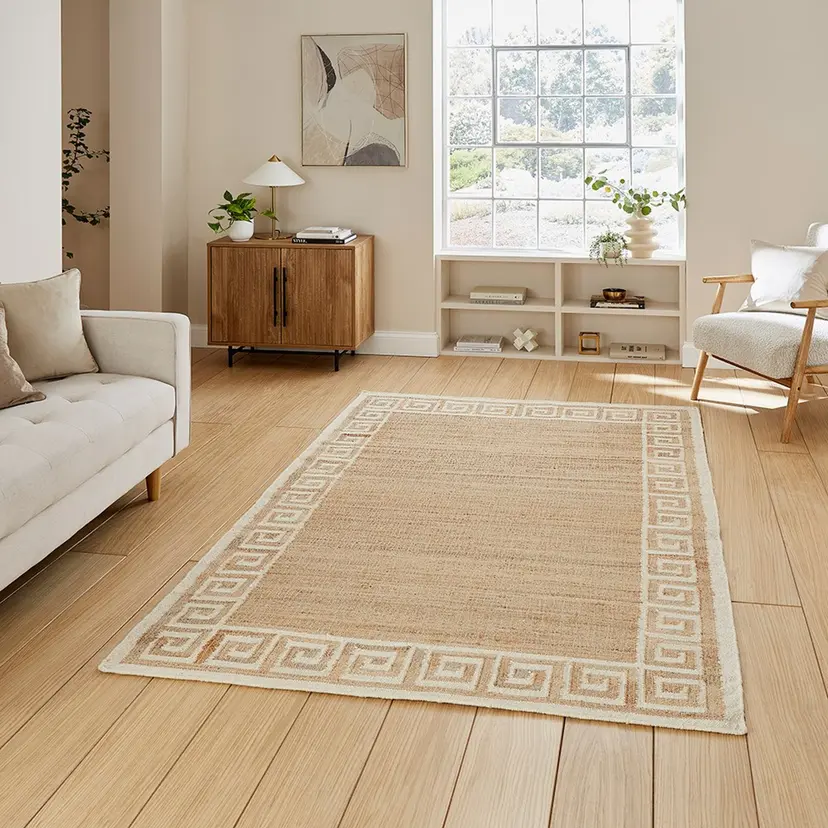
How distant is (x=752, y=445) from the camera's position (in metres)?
4.78

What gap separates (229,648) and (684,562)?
145 centimetres

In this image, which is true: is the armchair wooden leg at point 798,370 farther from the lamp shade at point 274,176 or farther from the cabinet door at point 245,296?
the lamp shade at point 274,176

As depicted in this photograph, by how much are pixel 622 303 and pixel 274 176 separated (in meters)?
2.15

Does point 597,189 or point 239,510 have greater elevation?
point 597,189

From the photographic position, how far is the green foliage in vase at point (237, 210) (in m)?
6.41

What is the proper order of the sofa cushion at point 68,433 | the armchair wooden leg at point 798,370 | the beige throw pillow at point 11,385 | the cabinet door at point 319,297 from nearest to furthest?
the sofa cushion at point 68,433, the beige throw pillow at point 11,385, the armchair wooden leg at point 798,370, the cabinet door at point 319,297

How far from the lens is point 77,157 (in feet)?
22.4

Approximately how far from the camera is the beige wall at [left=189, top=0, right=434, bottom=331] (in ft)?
21.2

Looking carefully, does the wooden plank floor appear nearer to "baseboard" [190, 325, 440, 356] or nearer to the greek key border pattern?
the greek key border pattern

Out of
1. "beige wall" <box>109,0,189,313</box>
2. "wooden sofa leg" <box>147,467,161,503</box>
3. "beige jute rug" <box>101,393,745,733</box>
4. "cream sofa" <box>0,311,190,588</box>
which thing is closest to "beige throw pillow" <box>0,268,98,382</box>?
"cream sofa" <box>0,311,190,588</box>

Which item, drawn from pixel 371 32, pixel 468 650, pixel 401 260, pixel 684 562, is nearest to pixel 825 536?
pixel 684 562

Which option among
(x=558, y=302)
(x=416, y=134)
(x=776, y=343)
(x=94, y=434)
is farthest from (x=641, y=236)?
(x=94, y=434)

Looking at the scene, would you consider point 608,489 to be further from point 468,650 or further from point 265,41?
point 265,41

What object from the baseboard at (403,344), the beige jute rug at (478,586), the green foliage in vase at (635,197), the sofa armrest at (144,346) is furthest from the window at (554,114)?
the sofa armrest at (144,346)
